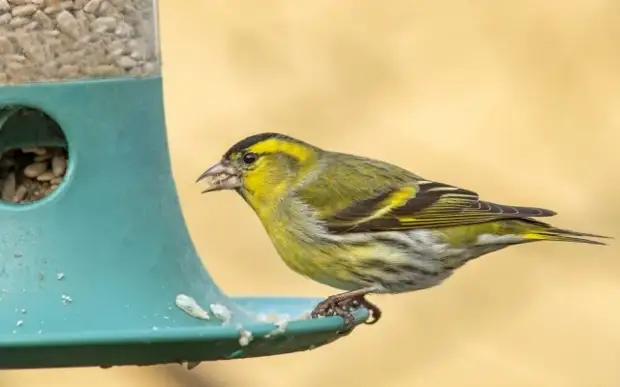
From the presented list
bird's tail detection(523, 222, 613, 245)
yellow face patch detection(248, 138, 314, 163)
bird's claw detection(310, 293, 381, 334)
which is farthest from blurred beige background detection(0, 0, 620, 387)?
bird's claw detection(310, 293, 381, 334)

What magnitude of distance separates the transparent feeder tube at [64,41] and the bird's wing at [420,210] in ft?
3.81

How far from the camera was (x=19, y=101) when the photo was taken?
4.84 metres

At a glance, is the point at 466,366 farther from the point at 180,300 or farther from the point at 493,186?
the point at 180,300

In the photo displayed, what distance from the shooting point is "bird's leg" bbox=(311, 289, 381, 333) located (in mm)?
5120

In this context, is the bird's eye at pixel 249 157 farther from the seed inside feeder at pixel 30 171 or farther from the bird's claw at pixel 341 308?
the seed inside feeder at pixel 30 171

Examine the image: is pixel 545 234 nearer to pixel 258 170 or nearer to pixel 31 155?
pixel 258 170

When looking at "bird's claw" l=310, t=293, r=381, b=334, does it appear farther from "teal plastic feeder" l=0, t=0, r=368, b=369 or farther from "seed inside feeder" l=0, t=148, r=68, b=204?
"seed inside feeder" l=0, t=148, r=68, b=204

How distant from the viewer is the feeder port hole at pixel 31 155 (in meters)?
4.99

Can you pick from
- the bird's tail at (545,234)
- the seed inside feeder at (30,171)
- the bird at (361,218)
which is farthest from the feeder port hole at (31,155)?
the bird's tail at (545,234)

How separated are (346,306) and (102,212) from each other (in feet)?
3.19

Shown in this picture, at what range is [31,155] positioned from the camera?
5.06 meters

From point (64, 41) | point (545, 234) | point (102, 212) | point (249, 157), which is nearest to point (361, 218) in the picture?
point (249, 157)

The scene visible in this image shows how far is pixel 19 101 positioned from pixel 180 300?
68 centimetres

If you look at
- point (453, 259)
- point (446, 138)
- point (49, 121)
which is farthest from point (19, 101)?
point (446, 138)
